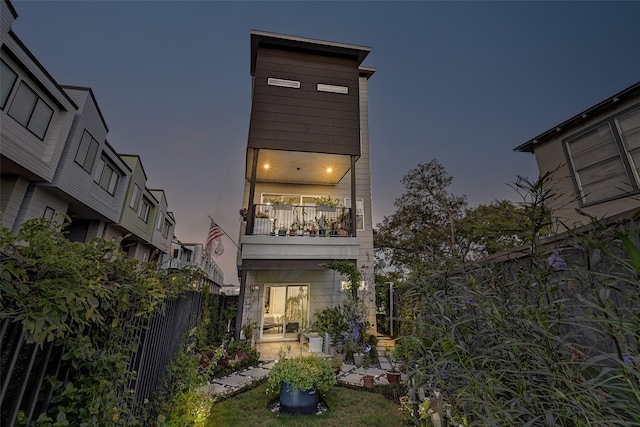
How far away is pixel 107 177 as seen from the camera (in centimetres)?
1270

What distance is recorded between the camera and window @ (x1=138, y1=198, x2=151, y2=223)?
16897 mm

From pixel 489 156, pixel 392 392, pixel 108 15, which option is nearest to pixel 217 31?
pixel 108 15

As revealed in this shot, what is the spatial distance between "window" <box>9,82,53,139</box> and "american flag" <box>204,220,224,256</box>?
6171 mm

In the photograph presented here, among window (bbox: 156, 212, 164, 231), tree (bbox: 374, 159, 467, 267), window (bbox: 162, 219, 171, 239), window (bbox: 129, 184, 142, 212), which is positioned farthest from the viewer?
window (bbox: 162, 219, 171, 239)

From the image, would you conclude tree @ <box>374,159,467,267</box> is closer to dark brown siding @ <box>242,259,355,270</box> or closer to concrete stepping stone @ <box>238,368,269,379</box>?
dark brown siding @ <box>242,259,355,270</box>

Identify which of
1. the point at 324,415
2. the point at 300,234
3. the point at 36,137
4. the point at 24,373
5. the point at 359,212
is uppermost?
the point at 36,137

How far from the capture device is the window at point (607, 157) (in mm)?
4824

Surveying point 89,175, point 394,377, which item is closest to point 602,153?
point 394,377

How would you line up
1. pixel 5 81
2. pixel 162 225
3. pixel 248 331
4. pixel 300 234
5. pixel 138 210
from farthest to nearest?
pixel 162 225
pixel 138 210
pixel 300 234
pixel 248 331
pixel 5 81

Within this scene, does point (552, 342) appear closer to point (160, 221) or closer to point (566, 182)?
point (566, 182)

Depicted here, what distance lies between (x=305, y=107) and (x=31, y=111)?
342 inches

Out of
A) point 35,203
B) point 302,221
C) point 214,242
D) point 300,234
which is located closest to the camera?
point 35,203

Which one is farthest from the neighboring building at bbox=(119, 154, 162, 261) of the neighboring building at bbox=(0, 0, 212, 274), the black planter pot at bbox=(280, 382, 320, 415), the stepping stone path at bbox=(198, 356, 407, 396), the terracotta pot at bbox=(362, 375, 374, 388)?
the terracotta pot at bbox=(362, 375, 374, 388)

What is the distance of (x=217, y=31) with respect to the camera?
18562mm
